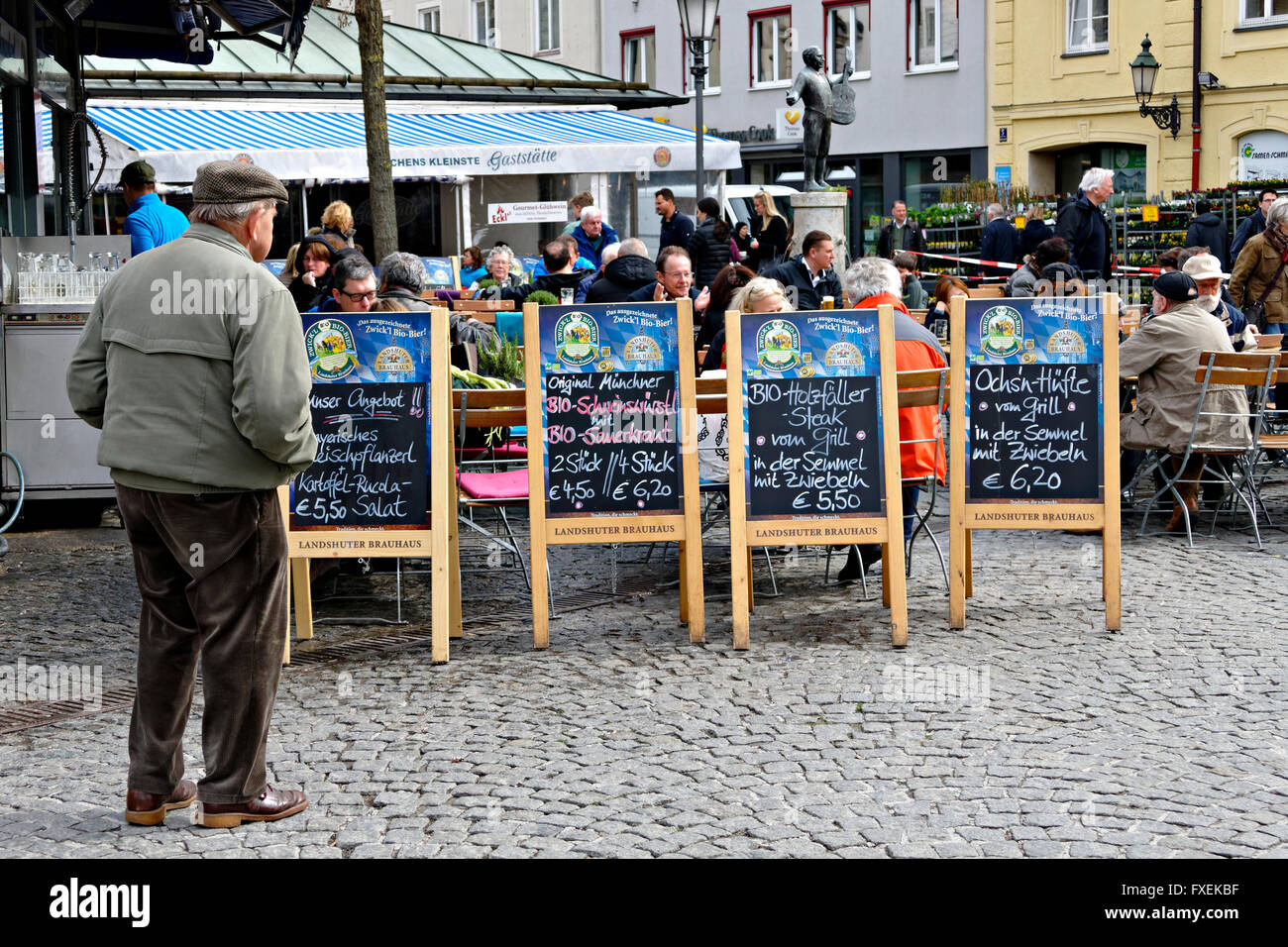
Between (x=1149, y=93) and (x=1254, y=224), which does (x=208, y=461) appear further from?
(x=1149, y=93)

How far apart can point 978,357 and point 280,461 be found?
3683mm

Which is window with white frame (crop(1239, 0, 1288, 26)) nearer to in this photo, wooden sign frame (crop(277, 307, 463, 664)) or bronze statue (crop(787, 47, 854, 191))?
bronze statue (crop(787, 47, 854, 191))

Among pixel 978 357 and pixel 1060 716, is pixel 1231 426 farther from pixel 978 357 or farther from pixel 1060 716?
pixel 1060 716

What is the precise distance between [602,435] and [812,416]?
88cm

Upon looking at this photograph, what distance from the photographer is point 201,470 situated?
4.49 meters

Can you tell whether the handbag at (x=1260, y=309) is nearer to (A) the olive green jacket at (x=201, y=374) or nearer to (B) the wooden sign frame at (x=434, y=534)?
(B) the wooden sign frame at (x=434, y=534)

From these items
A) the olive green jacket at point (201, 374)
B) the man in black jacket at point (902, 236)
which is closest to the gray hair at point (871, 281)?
the olive green jacket at point (201, 374)

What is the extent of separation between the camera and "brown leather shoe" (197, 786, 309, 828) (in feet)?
15.5

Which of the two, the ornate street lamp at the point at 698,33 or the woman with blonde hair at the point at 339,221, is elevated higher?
the ornate street lamp at the point at 698,33

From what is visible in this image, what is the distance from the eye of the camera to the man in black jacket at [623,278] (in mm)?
11391

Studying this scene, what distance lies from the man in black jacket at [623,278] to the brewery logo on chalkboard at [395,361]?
4.66 metres

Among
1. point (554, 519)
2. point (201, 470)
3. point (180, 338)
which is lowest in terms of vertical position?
point (554, 519)

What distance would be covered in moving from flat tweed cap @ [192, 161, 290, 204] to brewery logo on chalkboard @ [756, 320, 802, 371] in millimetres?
2736
